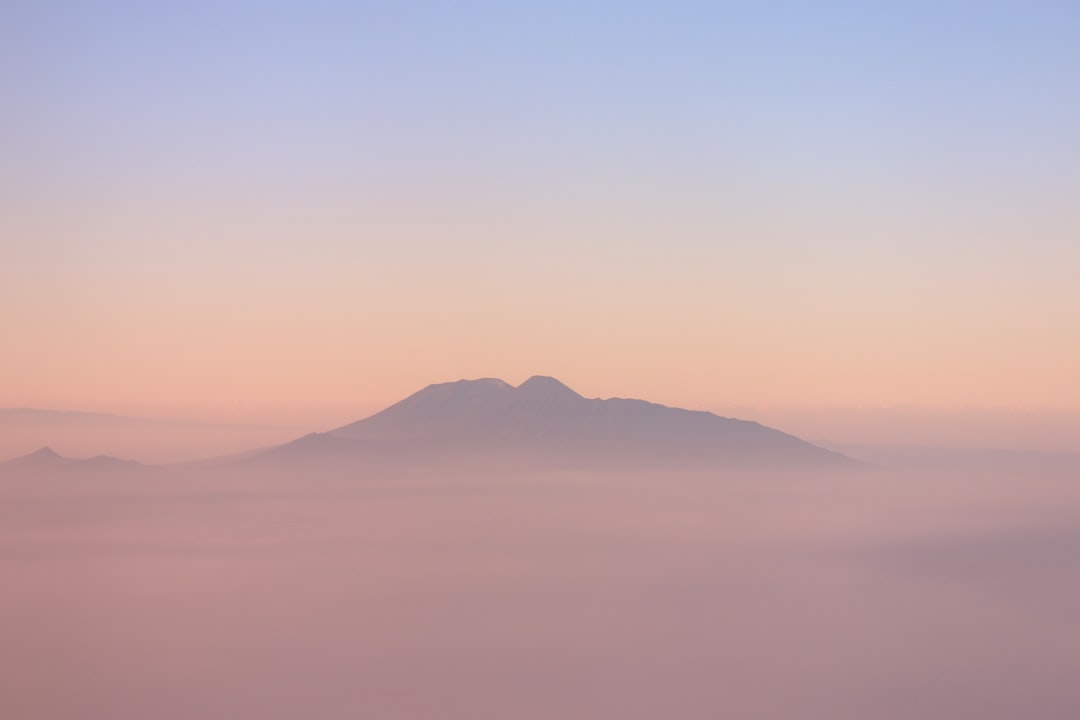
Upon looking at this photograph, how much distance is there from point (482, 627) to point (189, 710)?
90.9 feet

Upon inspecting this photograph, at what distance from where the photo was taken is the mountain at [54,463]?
17900cm

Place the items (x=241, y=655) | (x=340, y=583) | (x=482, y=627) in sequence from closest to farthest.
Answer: (x=241, y=655) → (x=482, y=627) → (x=340, y=583)

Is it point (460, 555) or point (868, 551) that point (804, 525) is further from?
point (460, 555)

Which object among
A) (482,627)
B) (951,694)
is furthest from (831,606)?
(482,627)

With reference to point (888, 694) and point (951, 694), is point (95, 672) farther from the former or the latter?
point (951, 694)

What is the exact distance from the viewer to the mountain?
179000mm

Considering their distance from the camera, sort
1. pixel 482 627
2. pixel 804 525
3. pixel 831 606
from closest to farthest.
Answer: pixel 482 627, pixel 831 606, pixel 804 525

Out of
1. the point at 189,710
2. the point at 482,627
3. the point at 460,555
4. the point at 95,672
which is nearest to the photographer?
the point at 189,710

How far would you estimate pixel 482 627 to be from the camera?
244ft

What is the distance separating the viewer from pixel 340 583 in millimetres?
91688

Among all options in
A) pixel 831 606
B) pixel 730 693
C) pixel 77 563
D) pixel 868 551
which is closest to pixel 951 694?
pixel 730 693

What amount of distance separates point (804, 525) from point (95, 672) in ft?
375

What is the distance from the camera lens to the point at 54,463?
7224 inches

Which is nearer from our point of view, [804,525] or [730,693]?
[730,693]
